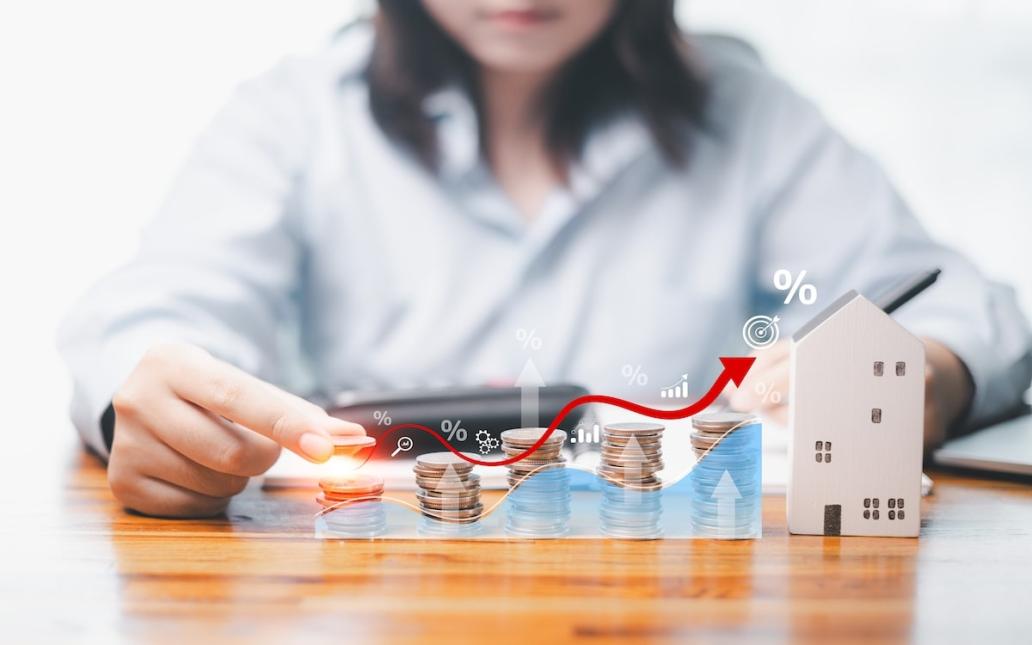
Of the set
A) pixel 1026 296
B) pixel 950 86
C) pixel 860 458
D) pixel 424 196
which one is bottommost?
pixel 860 458

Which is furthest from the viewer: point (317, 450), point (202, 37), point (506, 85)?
point (506, 85)

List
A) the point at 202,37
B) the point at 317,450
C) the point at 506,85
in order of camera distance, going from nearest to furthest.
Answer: the point at 317,450 → the point at 202,37 → the point at 506,85

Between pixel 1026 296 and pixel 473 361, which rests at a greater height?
pixel 1026 296

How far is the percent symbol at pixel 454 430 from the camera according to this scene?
782mm

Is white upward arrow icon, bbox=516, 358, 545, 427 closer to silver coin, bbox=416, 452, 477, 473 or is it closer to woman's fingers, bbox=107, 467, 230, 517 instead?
silver coin, bbox=416, 452, 477, 473

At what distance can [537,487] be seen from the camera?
29.6 inches

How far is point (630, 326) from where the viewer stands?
132 centimetres

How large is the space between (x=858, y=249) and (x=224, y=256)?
2.56 feet

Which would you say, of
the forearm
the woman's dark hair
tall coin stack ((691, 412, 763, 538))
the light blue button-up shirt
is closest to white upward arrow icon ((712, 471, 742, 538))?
tall coin stack ((691, 412, 763, 538))

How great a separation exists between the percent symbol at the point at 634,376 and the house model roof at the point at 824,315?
121mm

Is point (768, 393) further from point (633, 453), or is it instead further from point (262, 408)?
point (262, 408)

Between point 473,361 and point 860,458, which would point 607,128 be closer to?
point 473,361

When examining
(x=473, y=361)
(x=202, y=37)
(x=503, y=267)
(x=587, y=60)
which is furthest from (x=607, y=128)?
(x=202, y=37)

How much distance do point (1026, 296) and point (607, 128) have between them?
0.63 metres
